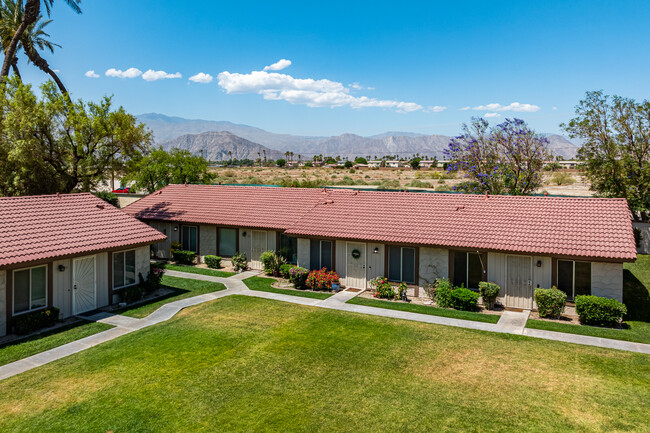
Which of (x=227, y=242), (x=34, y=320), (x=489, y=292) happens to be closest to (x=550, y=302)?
(x=489, y=292)

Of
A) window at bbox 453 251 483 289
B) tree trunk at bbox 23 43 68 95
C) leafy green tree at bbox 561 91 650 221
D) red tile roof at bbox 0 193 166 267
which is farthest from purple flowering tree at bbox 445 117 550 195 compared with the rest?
tree trunk at bbox 23 43 68 95

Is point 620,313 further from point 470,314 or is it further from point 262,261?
point 262,261

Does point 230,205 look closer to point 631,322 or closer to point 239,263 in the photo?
point 239,263

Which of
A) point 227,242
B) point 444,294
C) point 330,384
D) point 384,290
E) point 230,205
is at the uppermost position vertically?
point 230,205

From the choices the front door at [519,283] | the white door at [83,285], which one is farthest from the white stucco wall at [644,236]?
the white door at [83,285]

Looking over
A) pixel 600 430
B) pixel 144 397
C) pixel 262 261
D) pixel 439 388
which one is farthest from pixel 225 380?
pixel 262 261
